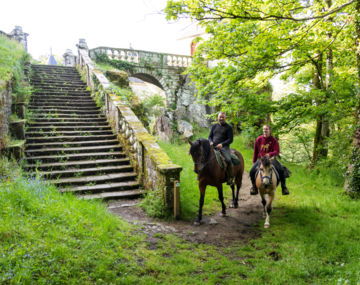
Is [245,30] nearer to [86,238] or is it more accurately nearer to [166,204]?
[166,204]

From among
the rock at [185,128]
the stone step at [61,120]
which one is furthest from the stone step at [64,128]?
the rock at [185,128]

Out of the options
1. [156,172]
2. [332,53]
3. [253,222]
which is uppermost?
[332,53]

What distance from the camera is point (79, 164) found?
7828 mm

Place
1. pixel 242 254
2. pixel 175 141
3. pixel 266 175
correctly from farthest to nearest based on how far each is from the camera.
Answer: pixel 175 141 → pixel 266 175 → pixel 242 254

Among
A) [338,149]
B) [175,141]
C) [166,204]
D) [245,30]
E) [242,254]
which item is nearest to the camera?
[242,254]

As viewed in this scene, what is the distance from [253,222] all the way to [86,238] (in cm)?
392

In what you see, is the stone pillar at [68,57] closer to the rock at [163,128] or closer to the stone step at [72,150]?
the rock at [163,128]

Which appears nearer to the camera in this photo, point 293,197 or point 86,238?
point 86,238

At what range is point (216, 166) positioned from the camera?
20.4 feet

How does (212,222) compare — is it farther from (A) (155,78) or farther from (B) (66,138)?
(A) (155,78)

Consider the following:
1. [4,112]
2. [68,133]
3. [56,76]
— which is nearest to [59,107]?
[68,133]

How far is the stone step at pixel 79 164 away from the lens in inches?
290

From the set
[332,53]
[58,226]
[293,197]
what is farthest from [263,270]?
[332,53]

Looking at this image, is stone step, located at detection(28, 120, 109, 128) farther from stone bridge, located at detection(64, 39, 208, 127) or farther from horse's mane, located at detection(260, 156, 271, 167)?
stone bridge, located at detection(64, 39, 208, 127)
